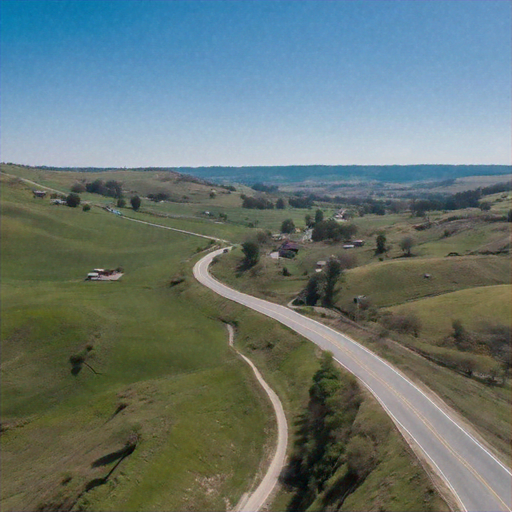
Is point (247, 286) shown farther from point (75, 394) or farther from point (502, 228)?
point (502, 228)

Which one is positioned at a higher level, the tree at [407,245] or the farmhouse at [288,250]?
the tree at [407,245]

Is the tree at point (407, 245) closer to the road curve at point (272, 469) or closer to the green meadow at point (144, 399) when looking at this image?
the green meadow at point (144, 399)

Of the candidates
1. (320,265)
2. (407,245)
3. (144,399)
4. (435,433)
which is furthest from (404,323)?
(407,245)

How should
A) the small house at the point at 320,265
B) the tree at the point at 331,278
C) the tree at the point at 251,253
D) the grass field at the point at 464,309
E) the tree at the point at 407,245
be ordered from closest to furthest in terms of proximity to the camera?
1. the grass field at the point at 464,309
2. the tree at the point at 331,278
3. the small house at the point at 320,265
4. the tree at the point at 251,253
5. the tree at the point at 407,245

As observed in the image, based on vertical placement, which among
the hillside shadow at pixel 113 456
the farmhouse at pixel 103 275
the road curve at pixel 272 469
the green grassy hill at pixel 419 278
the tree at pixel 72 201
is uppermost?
the tree at pixel 72 201

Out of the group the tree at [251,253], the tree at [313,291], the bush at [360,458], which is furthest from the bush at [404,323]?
the tree at [251,253]

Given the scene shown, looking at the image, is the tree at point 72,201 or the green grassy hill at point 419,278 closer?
the green grassy hill at point 419,278

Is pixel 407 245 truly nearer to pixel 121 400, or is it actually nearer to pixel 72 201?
pixel 121 400
